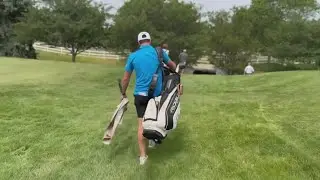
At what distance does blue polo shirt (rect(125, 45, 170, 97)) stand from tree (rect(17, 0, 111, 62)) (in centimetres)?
2772

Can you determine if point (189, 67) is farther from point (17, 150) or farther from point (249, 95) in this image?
point (17, 150)

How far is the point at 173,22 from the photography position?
34688mm

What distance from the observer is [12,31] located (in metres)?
35.9

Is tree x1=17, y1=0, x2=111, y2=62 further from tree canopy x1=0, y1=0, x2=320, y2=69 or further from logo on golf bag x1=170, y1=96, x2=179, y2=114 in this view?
logo on golf bag x1=170, y1=96, x2=179, y2=114

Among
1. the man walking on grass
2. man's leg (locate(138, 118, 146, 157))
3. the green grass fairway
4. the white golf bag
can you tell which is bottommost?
the green grass fairway

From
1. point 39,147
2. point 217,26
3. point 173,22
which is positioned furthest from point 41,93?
point 217,26

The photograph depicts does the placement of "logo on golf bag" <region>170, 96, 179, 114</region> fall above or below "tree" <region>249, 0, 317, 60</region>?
below

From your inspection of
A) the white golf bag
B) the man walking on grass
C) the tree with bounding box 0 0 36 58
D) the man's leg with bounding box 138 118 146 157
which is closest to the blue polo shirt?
the man walking on grass

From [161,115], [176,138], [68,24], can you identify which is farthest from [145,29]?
[161,115]

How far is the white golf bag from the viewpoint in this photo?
6031 millimetres

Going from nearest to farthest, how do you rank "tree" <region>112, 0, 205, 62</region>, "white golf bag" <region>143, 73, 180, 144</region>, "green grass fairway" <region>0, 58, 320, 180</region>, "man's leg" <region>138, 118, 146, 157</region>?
1. "white golf bag" <region>143, 73, 180, 144</region>
2. "man's leg" <region>138, 118, 146, 157</region>
3. "green grass fairway" <region>0, 58, 320, 180</region>
4. "tree" <region>112, 0, 205, 62</region>

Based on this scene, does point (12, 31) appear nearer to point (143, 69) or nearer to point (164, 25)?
point (164, 25)

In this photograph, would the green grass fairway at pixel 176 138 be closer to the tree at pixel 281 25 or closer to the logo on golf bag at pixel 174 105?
the logo on golf bag at pixel 174 105

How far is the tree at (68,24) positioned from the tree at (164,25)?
1372mm
